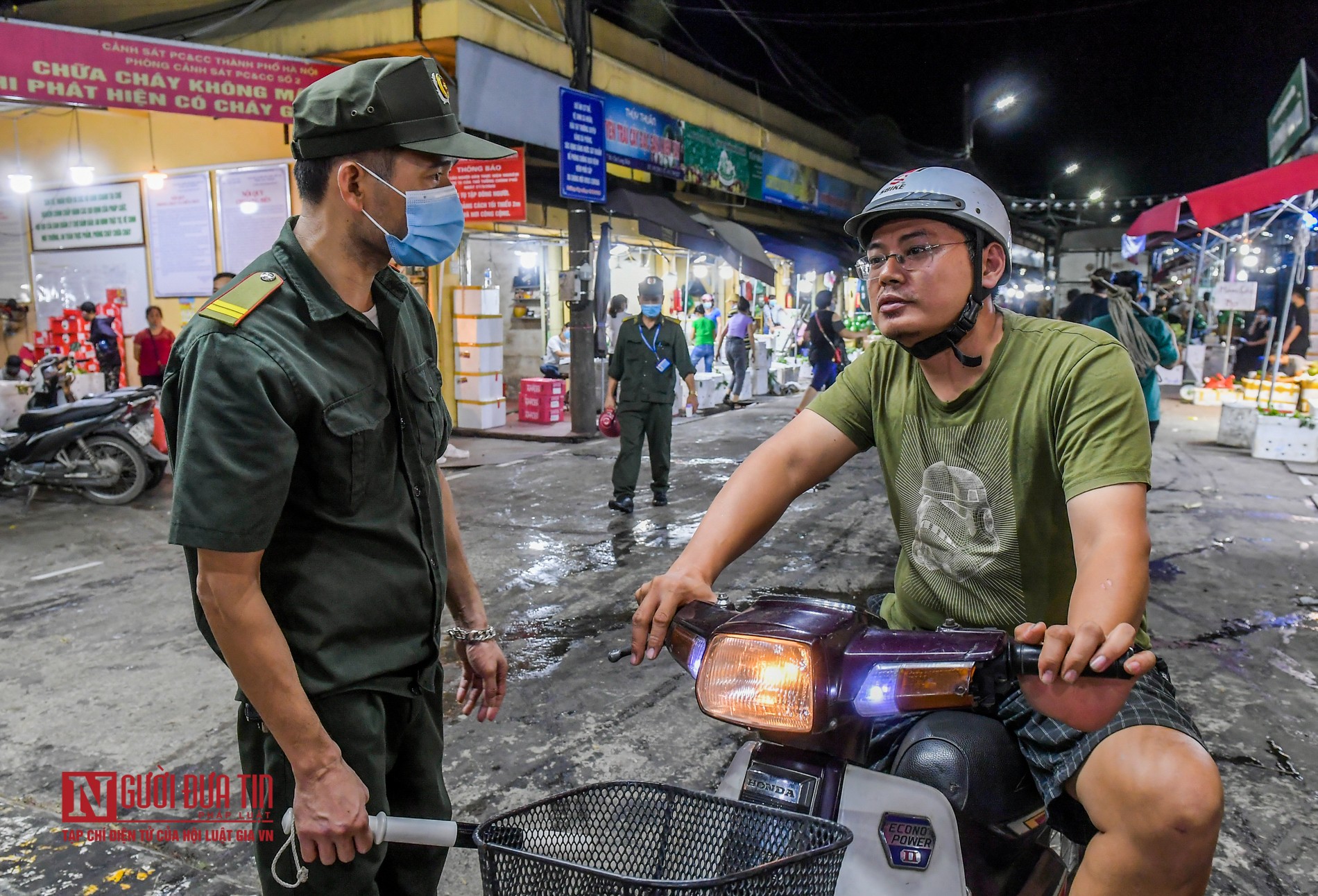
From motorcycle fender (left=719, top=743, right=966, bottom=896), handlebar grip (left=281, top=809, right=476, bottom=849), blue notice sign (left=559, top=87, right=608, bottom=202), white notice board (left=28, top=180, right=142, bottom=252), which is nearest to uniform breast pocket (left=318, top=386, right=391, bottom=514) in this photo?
handlebar grip (left=281, top=809, right=476, bottom=849)

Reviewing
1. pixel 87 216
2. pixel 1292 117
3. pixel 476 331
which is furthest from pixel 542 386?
pixel 1292 117

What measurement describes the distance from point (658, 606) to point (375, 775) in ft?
2.08

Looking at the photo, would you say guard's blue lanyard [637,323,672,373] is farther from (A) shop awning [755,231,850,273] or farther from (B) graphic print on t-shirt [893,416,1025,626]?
(A) shop awning [755,231,850,273]

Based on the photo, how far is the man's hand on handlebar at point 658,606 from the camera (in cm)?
175

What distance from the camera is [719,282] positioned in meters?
22.9

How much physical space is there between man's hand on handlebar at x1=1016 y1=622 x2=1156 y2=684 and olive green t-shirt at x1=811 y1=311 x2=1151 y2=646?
59 cm

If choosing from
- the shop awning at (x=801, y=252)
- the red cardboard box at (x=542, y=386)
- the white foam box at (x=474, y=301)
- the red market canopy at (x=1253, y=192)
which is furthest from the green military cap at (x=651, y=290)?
the shop awning at (x=801, y=252)

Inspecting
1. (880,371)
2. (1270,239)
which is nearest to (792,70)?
(1270,239)

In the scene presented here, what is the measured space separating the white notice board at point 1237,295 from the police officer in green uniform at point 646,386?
9.26m

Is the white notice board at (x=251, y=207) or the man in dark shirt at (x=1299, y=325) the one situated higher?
the white notice board at (x=251, y=207)

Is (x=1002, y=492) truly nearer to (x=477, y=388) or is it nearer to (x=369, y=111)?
(x=369, y=111)

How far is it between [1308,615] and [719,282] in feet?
60.8

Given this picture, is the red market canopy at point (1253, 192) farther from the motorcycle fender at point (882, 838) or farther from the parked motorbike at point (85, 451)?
the parked motorbike at point (85, 451)

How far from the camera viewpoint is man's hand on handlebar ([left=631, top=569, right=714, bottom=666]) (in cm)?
175
